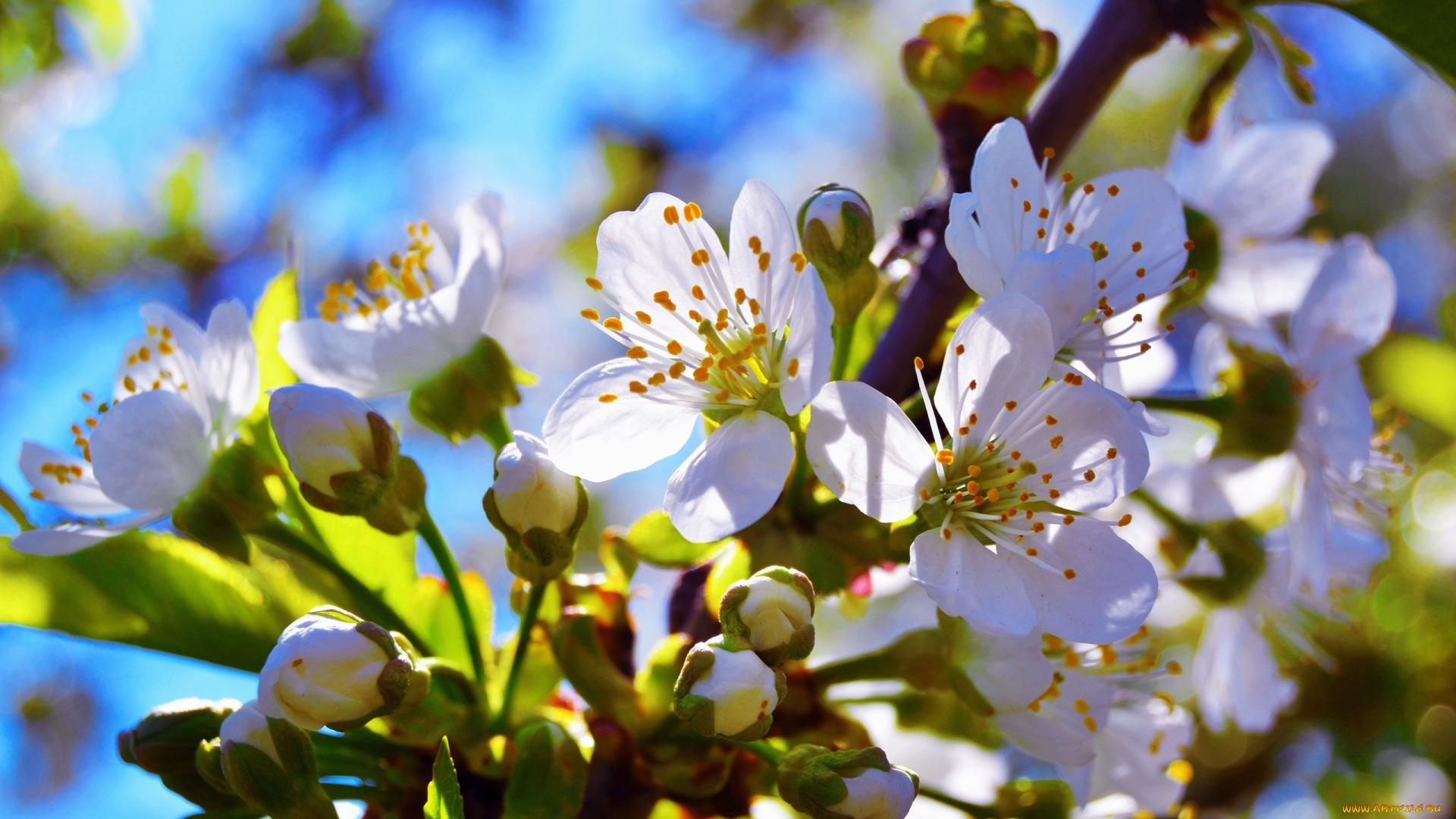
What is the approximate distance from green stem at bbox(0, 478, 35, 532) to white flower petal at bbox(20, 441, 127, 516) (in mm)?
101

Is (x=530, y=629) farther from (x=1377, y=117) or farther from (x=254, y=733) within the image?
(x=1377, y=117)

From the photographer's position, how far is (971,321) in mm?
916

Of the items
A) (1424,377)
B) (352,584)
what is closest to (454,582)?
(352,584)

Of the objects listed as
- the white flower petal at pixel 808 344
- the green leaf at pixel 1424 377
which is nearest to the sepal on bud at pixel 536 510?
the white flower petal at pixel 808 344

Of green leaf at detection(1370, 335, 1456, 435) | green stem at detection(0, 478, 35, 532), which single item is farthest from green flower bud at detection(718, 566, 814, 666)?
green leaf at detection(1370, 335, 1456, 435)

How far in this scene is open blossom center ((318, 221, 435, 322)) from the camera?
1.32 meters

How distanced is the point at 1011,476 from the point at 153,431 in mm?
832

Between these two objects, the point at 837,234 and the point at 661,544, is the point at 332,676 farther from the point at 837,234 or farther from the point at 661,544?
the point at 837,234

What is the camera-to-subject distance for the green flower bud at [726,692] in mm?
845

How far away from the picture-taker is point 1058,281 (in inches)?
36.8

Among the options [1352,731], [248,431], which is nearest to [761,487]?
[248,431]

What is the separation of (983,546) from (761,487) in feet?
0.75

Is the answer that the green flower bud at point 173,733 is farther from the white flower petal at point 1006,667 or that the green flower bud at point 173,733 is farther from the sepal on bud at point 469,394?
the white flower petal at point 1006,667

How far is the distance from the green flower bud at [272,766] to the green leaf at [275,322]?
0.40m
